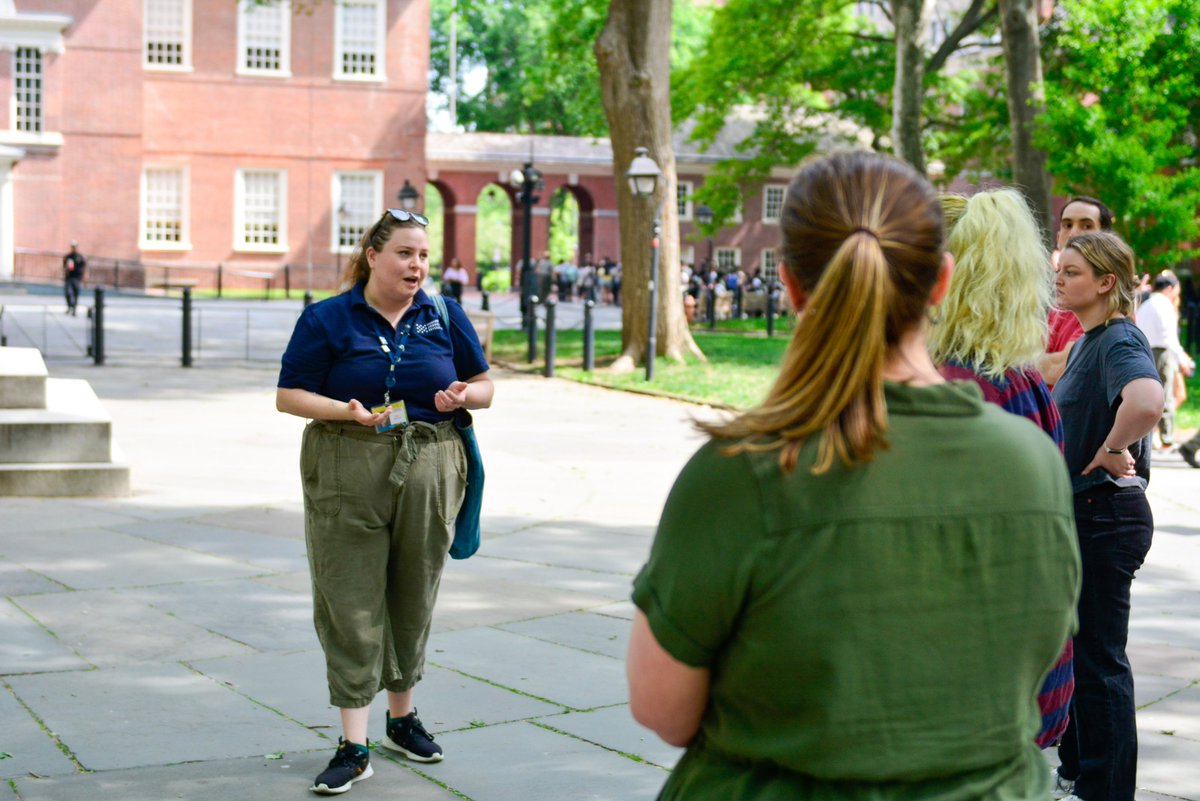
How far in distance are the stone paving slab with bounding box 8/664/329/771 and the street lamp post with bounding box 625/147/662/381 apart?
1461cm

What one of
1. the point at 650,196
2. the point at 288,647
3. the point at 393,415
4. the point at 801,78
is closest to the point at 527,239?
the point at 801,78

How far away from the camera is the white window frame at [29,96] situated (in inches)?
1650

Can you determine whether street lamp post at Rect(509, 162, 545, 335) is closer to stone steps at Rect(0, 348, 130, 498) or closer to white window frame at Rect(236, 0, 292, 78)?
white window frame at Rect(236, 0, 292, 78)

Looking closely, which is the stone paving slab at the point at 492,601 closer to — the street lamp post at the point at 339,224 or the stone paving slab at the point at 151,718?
the stone paving slab at the point at 151,718

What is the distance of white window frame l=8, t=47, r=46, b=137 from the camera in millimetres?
41906

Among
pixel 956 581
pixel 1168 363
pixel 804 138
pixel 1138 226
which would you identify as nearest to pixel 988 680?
pixel 956 581

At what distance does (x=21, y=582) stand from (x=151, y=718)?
2440mm

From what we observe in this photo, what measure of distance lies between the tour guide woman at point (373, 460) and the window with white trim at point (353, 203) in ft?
136

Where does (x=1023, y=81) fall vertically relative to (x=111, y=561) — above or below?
above

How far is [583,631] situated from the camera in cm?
673

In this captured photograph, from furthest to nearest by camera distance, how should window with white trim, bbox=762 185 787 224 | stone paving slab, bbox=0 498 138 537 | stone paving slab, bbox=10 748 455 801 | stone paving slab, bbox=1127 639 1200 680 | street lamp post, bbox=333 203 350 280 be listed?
window with white trim, bbox=762 185 787 224
street lamp post, bbox=333 203 350 280
stone paving slab, bbox=0 498 138 537
stone paving slab, bbox=1127 639 1200 680
stone paving slab, bbox=10 748 455 801

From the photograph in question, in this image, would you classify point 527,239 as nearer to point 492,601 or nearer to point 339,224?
point 339,224

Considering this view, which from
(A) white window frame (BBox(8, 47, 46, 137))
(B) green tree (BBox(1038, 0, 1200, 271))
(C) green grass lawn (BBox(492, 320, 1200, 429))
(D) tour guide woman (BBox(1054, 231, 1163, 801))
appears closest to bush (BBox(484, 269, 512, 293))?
(A) white window frame (BBox(8, 47, 46, 137))

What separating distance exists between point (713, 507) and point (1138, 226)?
2143cm
